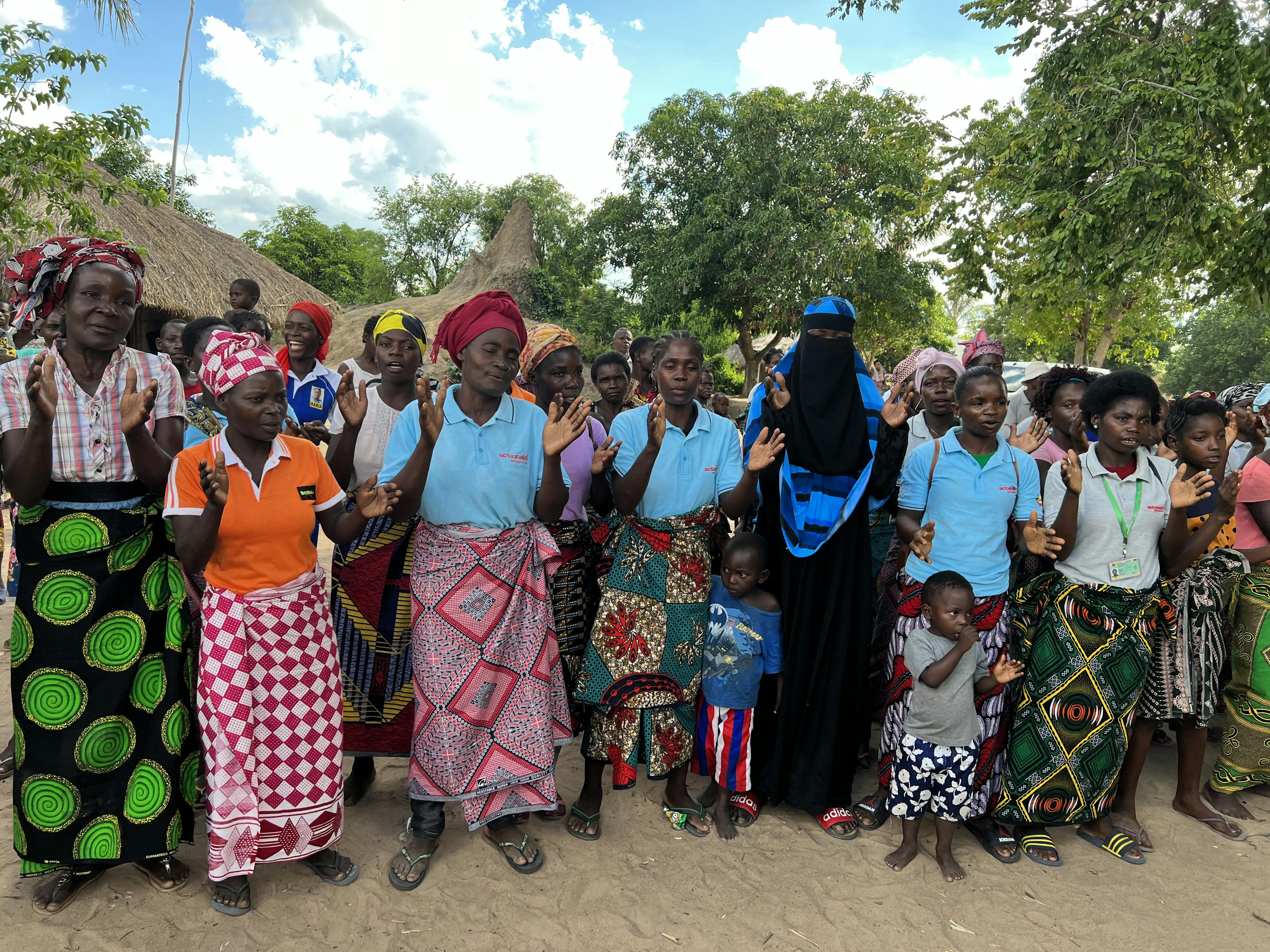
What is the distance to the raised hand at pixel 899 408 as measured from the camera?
135 inches

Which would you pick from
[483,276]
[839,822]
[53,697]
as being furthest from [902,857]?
[483,276]

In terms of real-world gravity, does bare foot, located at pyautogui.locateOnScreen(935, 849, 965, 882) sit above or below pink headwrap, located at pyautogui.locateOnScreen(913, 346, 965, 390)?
below

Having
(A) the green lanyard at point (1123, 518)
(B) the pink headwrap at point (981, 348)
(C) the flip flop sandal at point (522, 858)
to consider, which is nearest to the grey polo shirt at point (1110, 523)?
(A) the green lanyard at point (1123, 518)

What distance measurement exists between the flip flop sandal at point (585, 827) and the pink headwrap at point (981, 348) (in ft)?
11.5

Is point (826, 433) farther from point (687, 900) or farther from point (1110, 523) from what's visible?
point (687, 900)

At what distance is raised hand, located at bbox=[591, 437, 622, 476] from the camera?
3152 millimetres

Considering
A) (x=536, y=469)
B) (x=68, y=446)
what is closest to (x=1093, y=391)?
(x=536, y=469)

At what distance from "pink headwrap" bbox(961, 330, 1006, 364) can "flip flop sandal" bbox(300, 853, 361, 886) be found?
435 centimetres

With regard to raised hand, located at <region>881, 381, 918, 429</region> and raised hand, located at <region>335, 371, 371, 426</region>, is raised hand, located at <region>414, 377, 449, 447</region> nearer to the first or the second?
raised hand, located at <region>335, 371, 371, 426</region>

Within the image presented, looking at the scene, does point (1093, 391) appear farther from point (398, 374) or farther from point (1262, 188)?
point (1262, 188)

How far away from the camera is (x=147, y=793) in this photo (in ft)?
9.04

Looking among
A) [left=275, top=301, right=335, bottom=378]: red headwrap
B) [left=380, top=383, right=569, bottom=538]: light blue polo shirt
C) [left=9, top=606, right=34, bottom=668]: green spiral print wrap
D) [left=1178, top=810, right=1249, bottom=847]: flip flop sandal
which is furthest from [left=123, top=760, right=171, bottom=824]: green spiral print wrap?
[left=1178, top=810, right=1249, bottom=847]: flip flop sandal

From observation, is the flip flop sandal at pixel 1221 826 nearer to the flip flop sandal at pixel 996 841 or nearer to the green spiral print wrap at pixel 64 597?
the flip flop sandal at pixel 996 841

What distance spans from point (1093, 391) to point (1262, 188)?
6.76 metres
